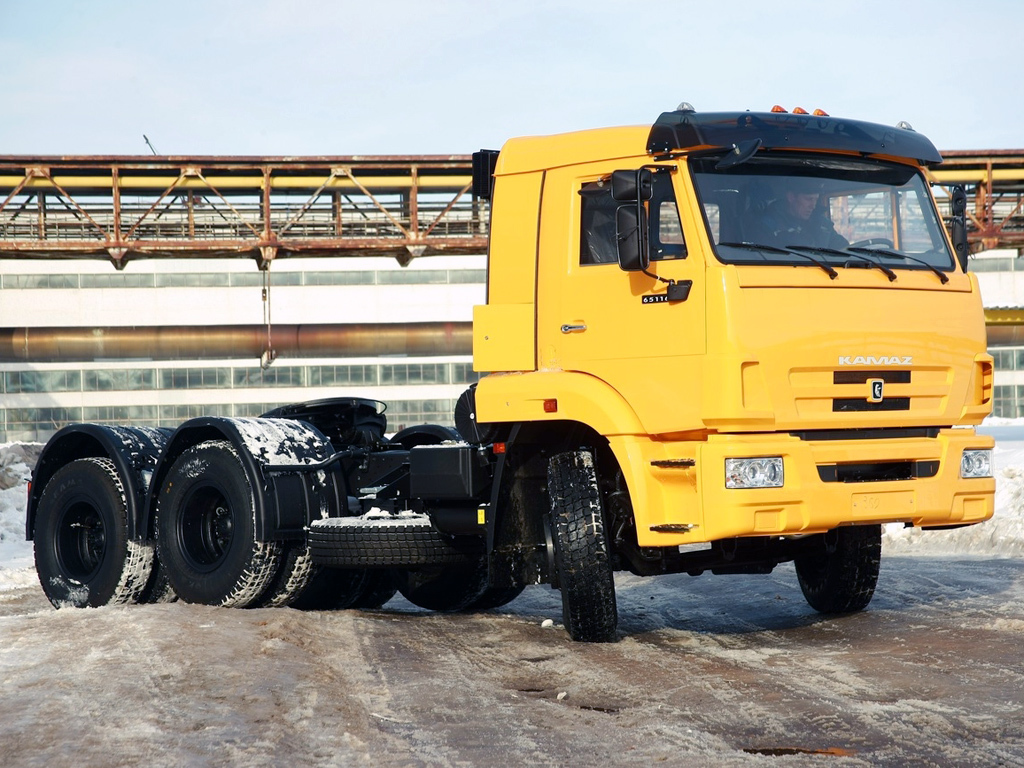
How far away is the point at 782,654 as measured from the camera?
278 inches

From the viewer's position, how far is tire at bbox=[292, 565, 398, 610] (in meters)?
9.25

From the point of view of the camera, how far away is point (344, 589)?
31.4 feet

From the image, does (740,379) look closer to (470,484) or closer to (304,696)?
(470,484)

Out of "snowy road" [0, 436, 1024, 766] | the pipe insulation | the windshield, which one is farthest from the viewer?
the pipe insulation

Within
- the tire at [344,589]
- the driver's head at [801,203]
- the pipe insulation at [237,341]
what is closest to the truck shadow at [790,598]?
the tire at [344,589]

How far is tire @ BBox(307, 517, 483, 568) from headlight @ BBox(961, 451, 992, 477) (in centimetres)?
340

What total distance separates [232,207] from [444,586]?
16.5 meters

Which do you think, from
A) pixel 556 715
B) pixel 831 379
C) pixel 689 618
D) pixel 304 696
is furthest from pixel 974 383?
pixel 304 696

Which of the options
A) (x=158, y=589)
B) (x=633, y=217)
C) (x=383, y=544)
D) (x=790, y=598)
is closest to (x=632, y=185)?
(x=633, y=217)

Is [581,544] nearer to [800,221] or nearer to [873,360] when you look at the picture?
[873,360]

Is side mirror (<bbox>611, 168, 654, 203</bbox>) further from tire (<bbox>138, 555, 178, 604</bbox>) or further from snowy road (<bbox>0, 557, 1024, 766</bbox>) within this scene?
tire (<bbox>138, 555, 178, 604</bbox>)

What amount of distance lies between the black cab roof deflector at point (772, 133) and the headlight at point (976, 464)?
1879 mm

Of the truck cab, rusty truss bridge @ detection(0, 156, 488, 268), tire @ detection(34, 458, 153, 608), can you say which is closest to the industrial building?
rusty truss bridge @ detection(0, 156, 488, 268)

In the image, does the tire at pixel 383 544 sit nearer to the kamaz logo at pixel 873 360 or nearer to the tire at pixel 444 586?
the tire at pixel 444 586
